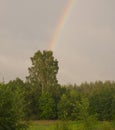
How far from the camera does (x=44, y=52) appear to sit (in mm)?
89938

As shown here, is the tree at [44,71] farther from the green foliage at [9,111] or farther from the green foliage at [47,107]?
the green foliage at [9,111]

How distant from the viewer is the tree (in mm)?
85506

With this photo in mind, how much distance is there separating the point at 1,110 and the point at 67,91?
2325 inches

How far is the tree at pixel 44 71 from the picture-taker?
281 feet

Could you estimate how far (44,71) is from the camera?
87062 millimetres

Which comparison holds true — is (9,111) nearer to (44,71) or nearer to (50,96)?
(50,96)

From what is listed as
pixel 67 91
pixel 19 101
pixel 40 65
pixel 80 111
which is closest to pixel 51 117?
pixel 67 91

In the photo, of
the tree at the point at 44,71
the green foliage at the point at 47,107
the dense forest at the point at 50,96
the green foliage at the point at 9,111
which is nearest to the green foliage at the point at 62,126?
the green foliage at the point at 9,111

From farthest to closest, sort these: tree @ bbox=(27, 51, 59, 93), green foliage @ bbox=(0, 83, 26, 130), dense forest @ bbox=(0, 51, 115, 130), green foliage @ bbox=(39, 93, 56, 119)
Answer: tree @ bbox=(27, 51, 59, 93), green foliage @ bbox=(39, 93, 56, 119), dense forest @ bbox=(0, 51, 115, 130), green foliage @ bbox=(0, 83, 26, 130)

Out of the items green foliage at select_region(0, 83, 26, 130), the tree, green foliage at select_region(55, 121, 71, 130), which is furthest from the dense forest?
green foliage at select_region(0, 83, 26, 130)

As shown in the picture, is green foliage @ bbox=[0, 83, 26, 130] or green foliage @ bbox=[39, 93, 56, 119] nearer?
green foliage @ bbox=[0, 83, 26, 130]

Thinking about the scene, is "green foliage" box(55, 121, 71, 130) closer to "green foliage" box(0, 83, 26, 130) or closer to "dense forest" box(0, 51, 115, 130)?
"green foliage" box(0, 83, 26, 130)

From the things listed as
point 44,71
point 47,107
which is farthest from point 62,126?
point 44,71

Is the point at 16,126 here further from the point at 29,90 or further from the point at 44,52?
the point at 44,52
